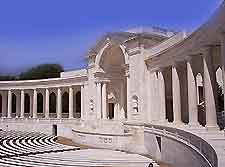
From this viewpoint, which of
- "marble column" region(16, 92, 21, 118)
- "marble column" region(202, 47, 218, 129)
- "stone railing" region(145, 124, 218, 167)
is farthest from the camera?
"marble column" region(16, 92, 21, 118)

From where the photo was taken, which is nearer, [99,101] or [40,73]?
[99,101]

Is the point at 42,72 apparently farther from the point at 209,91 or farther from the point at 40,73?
the point at 209,91

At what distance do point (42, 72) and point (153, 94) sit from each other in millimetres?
55654

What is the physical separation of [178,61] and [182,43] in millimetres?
2369

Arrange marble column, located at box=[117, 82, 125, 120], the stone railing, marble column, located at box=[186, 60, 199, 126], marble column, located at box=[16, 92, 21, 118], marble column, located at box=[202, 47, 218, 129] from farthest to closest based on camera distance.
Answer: marble column, located at box=[16, 92, 21, 118] → marble column, located at box=[117, 82, 125, 120] → marble column, located at box=[186, 60, 199, 126] → marble column, located at box=[202, 47, 218, 129] → the stone railing

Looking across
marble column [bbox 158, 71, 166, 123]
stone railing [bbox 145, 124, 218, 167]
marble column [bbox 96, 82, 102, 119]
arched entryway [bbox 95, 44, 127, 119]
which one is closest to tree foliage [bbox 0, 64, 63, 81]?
arched entryway [bbox 95, 44, 127, 119]

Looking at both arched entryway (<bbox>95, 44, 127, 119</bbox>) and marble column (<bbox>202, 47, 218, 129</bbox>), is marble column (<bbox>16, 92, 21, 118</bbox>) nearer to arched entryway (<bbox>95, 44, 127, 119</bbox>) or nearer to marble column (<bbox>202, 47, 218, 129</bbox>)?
arched entryway (<bbox>95, 44, 127, 119</bbox>)

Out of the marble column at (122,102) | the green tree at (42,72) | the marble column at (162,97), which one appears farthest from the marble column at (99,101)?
the green tree at (42,72)

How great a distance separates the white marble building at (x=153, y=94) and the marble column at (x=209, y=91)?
0.03 metres

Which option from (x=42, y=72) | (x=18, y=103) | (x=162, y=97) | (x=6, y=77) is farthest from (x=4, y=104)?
(x=162, y=97)

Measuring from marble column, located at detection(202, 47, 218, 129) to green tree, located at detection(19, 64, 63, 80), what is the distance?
210 feet

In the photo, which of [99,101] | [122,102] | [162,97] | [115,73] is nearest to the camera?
[162,97]

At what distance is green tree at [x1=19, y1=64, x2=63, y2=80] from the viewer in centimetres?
8050

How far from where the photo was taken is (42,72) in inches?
3187
